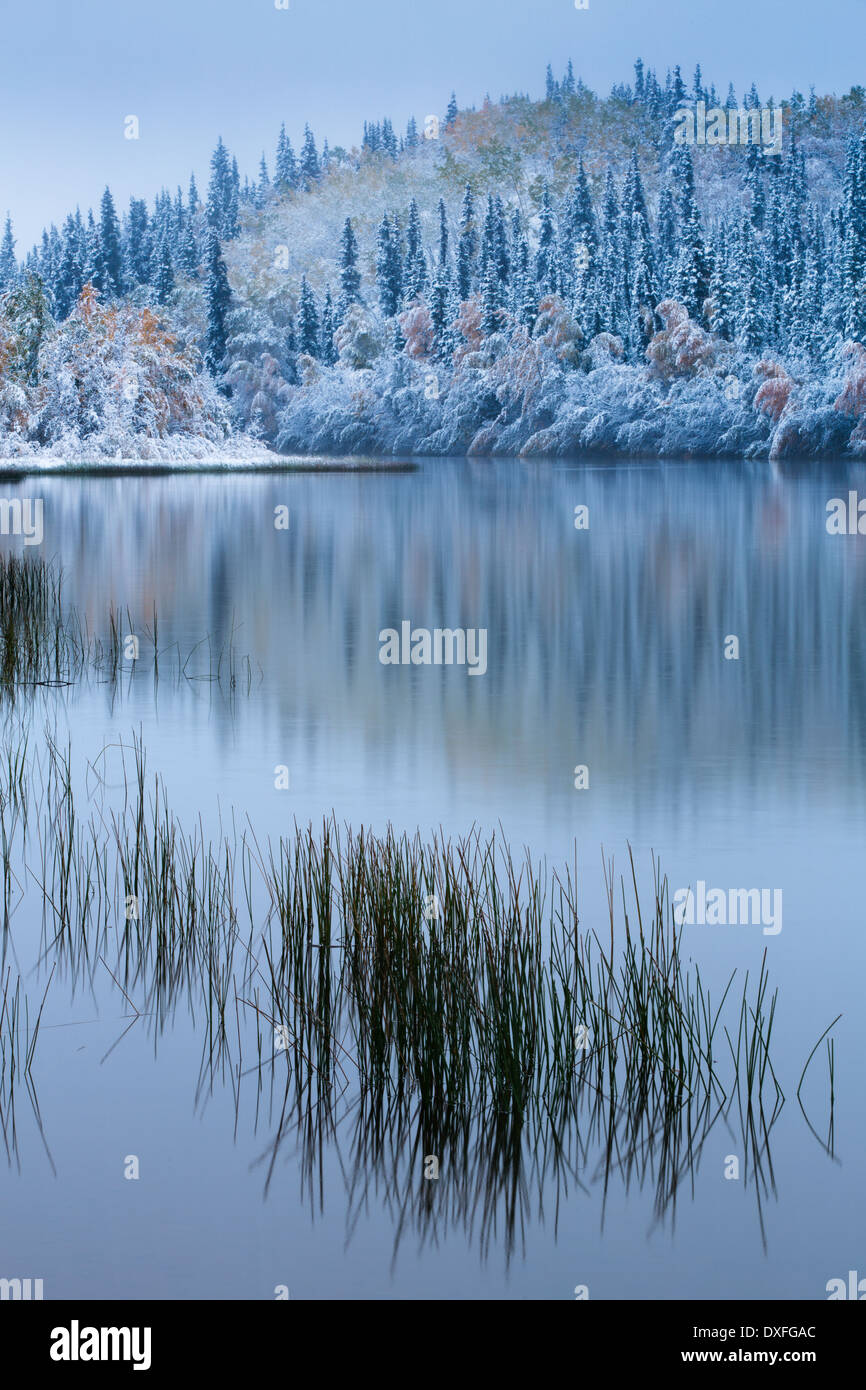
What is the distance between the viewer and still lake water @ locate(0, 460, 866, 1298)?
3.58 meters

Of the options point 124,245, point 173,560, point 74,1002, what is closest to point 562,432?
point 124,245

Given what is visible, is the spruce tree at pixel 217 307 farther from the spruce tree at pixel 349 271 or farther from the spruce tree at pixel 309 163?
the spruce tree at pixel 309 163

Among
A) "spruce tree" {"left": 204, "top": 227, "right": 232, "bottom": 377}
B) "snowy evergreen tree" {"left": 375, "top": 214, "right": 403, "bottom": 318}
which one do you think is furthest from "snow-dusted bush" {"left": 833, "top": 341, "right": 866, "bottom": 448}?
"spruce tree" {"left": 204, "top": 227, "right": 232, "bottom": 377}

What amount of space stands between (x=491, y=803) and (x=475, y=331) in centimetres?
5002

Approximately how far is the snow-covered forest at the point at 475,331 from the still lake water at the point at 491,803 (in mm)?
22895

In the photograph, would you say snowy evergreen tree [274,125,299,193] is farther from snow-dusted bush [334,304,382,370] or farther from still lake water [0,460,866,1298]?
still lake water [0,460,866,1298]

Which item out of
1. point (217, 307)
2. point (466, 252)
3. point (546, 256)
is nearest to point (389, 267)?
point (466, 252)

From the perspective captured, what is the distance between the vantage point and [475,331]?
56000 mm

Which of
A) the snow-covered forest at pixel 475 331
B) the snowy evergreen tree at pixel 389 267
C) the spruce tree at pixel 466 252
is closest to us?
the snow-covered forest at pixel 475 331

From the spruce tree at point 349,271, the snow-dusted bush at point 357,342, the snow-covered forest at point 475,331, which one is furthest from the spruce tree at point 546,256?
the spruce tree at point 349,271

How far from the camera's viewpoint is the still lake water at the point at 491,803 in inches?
141

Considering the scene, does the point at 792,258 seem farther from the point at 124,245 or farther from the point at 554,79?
the point at 554,79

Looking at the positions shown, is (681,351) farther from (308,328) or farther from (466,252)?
(308,328)
